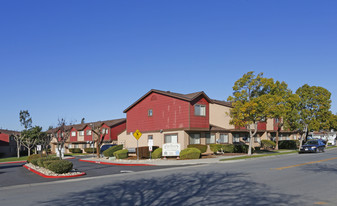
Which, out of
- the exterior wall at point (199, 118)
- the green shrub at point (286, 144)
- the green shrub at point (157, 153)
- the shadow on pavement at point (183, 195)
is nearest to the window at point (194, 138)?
the exterior wall at point (199, 118)

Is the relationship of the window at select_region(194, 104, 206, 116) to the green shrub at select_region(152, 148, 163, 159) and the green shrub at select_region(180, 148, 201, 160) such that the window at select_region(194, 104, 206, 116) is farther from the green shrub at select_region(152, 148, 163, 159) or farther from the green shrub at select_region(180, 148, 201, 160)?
the green shrub at select_region(152, 148, 163, 159)

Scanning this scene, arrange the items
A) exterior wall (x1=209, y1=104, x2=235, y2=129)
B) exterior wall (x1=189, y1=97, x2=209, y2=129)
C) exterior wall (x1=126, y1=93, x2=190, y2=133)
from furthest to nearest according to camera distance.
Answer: exterior wall (x1=209, y1=104, x2=235, y2=129) → exterior wall (x1=126, y1=93, x2=190, y2=133) → exterior wall (x1=189, y1=97, x2=209, y2=129)

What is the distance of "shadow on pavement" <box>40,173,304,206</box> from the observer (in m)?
9.96

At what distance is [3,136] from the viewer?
71625mm

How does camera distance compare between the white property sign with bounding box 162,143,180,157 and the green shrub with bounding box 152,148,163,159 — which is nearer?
the white property sign with bounding box 162,143,180,157

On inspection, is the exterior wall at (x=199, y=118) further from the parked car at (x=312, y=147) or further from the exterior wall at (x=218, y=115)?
the parked car at (x=312, y=147)

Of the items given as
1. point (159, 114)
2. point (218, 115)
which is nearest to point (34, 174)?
point (159, 114)

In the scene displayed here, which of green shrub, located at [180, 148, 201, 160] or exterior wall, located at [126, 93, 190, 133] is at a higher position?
exterior wall, located at [126, 93, 190, 133]

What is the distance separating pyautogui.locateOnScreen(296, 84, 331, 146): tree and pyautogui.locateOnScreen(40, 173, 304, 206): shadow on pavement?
134 ft

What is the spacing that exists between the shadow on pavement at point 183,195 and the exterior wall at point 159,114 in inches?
789

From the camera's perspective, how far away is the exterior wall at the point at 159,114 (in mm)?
34312

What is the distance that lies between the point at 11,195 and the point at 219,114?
29189 mm

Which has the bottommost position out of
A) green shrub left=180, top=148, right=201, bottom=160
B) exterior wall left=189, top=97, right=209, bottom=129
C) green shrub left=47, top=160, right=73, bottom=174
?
green shrub left=180, top=148, right=201, bottom=160

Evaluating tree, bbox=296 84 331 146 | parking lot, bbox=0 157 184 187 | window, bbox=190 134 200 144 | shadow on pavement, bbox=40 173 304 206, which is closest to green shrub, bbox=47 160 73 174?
parking lot, bbox=0 157 184 187
